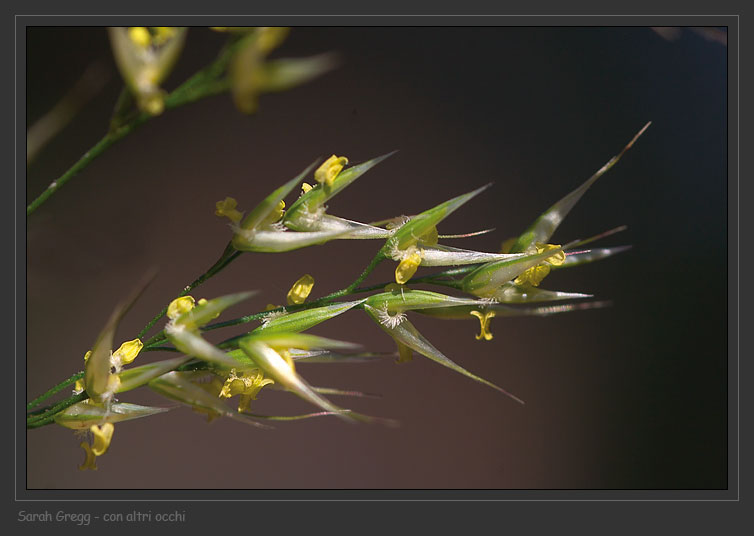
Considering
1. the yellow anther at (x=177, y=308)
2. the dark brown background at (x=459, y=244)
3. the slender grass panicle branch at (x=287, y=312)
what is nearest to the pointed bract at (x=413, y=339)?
the slender grass panicle branch at (x=287, y=312)

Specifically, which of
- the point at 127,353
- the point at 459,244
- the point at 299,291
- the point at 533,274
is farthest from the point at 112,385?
the point at 459,244

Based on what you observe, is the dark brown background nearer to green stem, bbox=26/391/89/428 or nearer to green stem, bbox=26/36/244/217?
green stem, bbox=26/391/89/428

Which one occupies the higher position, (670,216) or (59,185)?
(670,216)

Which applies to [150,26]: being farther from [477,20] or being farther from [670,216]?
[670,216]

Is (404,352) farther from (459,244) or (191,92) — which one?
(459,244)

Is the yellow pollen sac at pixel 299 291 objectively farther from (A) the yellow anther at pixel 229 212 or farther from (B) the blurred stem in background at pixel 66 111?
(B) the blurred stem in background at pixel 66 111

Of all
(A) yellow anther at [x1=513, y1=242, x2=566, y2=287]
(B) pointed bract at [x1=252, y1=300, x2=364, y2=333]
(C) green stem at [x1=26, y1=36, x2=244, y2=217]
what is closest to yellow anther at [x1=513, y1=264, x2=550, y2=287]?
(A) yellow anther at [x1=513, y1=242, x2=566, y2=287]

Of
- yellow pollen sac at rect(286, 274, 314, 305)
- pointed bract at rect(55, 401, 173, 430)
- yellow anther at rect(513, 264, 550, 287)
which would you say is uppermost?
yellow anther at rect(513, 264, 550, 287)

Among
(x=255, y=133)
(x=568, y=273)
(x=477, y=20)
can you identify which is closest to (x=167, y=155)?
(x=255, y=133)
